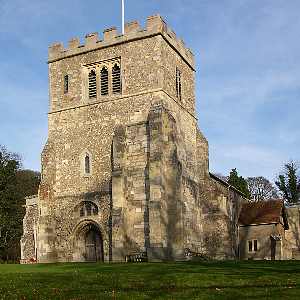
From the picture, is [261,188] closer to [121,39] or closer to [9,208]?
[9,208]

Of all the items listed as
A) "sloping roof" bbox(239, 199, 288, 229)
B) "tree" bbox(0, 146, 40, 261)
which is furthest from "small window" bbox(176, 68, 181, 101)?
"tree" bbox(0, 146, 40, 261)

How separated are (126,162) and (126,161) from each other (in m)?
0.06

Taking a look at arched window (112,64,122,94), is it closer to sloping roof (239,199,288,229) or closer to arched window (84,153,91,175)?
arched window (84,153,91,175)

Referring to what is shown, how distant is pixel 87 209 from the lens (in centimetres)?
3011

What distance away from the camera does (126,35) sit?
3067 centimetres

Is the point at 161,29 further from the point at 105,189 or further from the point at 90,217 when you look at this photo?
the point at 90,217

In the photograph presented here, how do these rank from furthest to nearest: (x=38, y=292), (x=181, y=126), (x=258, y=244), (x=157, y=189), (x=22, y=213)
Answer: (x=22, y=213)
(x=258, y=244)
(x=181, y=126)
(x=157, y=189)
(x=38, y=292)

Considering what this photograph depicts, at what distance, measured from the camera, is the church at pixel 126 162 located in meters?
27.7

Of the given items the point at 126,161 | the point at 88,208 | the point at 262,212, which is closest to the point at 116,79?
the point at 126,161

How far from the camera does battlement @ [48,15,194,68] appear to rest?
29969 millimetres

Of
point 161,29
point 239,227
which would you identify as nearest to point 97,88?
point 161,29

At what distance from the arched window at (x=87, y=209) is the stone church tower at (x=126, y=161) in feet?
0.20

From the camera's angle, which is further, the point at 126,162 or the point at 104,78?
the point at 104,78

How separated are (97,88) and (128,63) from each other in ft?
8.42
